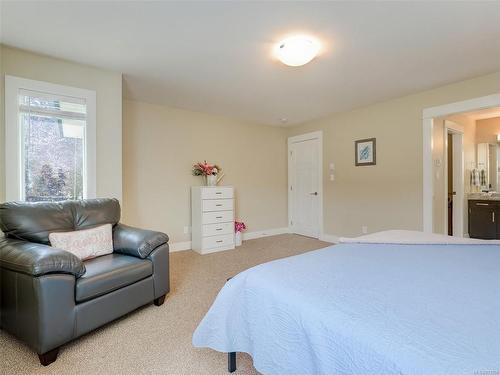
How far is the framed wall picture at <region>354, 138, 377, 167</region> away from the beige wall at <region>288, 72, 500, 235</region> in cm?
7

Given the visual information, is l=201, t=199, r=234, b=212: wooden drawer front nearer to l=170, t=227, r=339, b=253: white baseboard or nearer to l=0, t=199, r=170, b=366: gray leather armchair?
l=170, t=227, r=339, b=253: white baseboard

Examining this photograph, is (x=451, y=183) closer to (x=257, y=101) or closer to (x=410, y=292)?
(x=257, y=101)

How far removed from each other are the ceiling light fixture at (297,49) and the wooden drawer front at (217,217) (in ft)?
8.24

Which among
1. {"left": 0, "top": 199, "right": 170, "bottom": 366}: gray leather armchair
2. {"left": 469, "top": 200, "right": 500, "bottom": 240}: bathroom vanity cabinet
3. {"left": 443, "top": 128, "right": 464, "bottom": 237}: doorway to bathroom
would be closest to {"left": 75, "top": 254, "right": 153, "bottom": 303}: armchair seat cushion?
{"left": 0, "top": 199, "right": 170, "bottom": 366}: gray leather armchair

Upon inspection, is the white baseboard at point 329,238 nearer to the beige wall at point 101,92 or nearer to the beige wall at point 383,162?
the beige wall at point 383,162

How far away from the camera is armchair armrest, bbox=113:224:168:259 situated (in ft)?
7.31

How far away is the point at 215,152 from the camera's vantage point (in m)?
4.64

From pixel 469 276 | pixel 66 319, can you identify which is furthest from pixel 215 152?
pixel 469 276

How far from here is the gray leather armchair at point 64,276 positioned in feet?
5.11

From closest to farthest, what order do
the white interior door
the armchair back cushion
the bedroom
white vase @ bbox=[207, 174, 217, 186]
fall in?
1. the bedroom
2. the armchair back cushion
3. white vase @ bbox=[207, 174, 217, 186]
4. the white interior door

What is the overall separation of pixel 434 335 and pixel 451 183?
4.86 m

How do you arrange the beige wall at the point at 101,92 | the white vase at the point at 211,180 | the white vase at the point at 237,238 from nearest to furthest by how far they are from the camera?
1. the beige wall at the point at 101,92
2. the white vase at the point at 211,180
3. the white vase at the point at 237,238

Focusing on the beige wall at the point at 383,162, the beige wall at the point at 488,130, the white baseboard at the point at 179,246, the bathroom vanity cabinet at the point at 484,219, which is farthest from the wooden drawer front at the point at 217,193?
the beige wall at the point at 488,130

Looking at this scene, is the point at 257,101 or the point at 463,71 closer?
the point at 463,71
